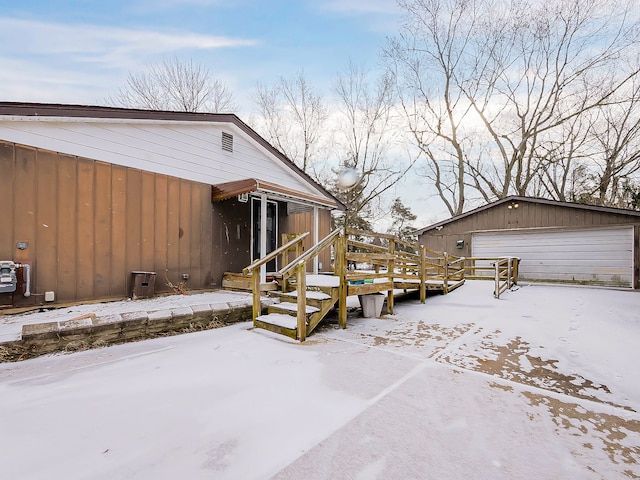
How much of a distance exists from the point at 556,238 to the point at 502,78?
12.3 meters

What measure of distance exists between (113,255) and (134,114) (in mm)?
2617

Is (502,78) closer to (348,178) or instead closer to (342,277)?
(348,178)

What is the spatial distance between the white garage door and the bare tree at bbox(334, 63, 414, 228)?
8.82 m

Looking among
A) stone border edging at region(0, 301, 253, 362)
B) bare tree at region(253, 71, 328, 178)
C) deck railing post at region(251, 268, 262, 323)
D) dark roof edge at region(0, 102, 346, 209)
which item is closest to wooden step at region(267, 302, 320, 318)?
deck railing post at region(251, 268, 262, 323)

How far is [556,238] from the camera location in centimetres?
1090

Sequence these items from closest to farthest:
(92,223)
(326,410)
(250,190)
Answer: (326,410)
(92,223)
(250,190)

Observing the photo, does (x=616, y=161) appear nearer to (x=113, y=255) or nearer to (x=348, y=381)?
(x=348, y=381)

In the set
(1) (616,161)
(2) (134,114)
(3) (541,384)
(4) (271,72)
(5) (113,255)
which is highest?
(4) (271,72)

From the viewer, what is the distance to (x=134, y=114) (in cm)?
555

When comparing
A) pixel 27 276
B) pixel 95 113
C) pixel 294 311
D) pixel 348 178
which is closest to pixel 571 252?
pixel 294 311

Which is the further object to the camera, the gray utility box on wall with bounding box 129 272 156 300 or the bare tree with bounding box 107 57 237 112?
the bare tree with bounding box 107 57 237 112

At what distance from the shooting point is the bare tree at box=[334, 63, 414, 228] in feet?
61.2

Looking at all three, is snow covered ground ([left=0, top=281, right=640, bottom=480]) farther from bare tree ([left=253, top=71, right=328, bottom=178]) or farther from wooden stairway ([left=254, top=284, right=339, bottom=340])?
bare tree ([left=253, top=71, right=328, bottom=178])

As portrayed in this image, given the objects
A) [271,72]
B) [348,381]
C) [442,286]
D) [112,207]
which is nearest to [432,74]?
[271,72]
